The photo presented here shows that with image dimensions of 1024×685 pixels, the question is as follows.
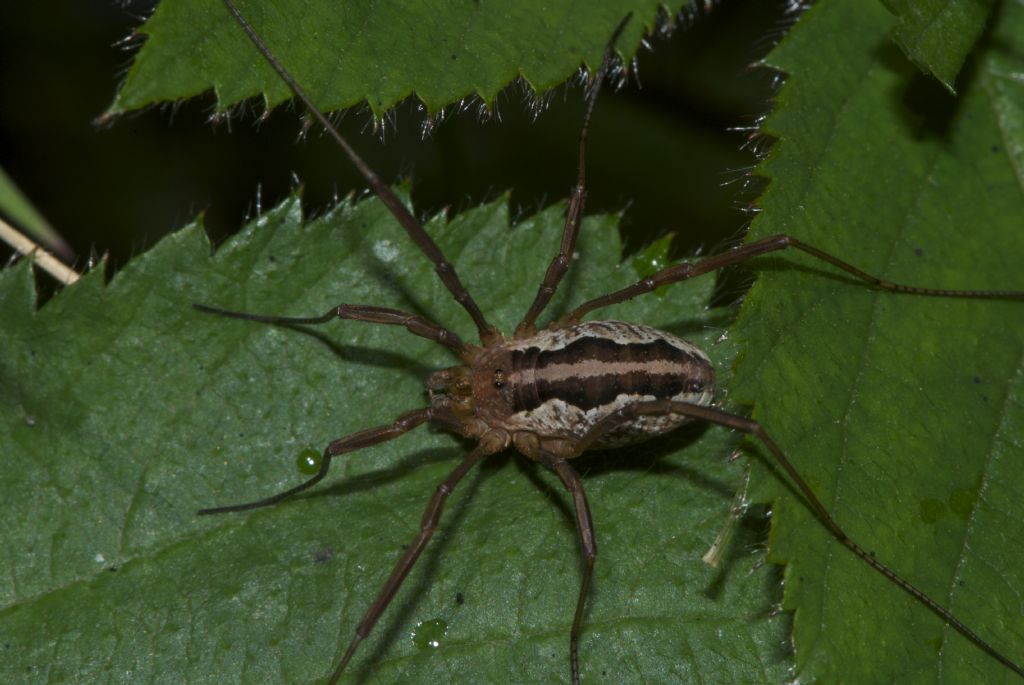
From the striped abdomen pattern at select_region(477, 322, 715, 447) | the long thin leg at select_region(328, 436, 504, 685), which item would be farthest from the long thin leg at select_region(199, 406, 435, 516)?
the striped abdomen pattern at select_region(477, 322, 715, 447)

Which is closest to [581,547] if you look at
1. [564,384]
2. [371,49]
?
[564,384]

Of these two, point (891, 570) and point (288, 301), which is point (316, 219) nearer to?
point (288, 301)

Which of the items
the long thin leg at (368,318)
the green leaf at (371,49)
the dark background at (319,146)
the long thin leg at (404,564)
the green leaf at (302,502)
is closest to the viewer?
the green leaf at (371,49)

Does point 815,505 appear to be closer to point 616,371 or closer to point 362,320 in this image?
point 616,371

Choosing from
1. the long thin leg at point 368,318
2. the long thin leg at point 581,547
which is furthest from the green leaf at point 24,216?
the long thin leg at point 581,547

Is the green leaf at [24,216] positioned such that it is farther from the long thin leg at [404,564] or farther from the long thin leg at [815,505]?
the long thin leg at [815,505]

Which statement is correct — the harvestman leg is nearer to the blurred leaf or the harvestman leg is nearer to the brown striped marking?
the brown striped marking
